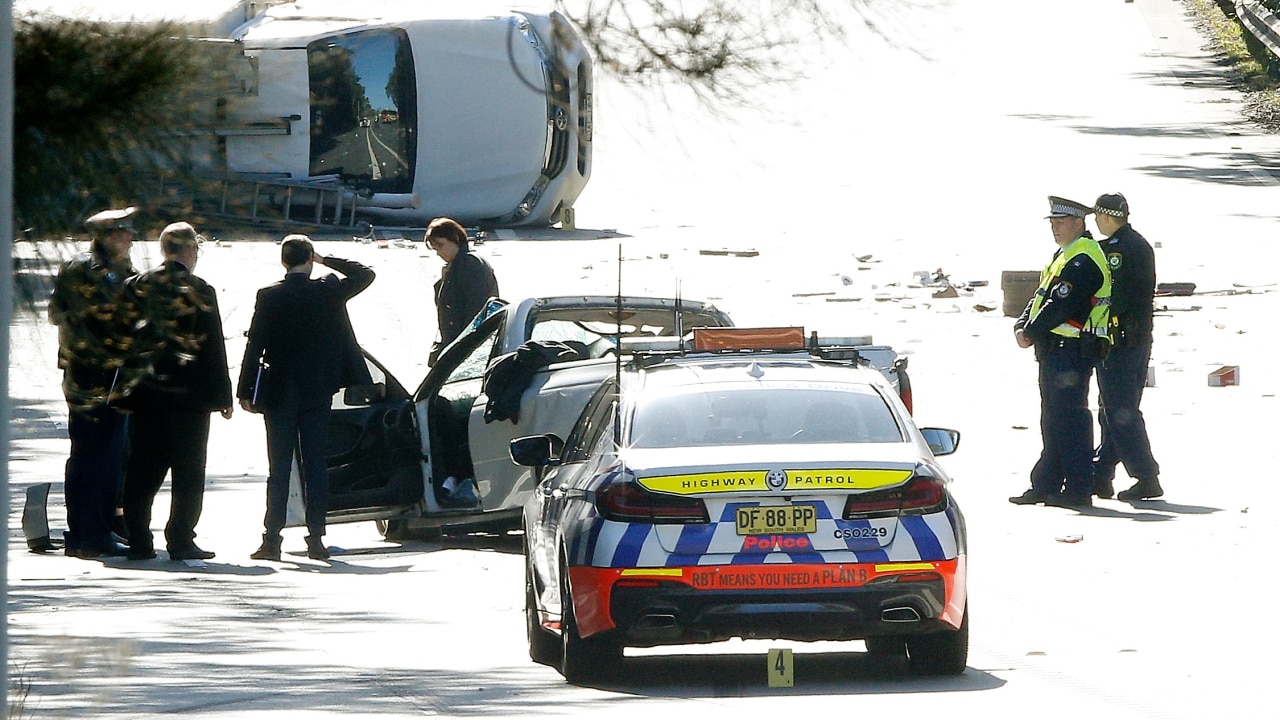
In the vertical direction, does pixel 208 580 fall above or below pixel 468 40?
below

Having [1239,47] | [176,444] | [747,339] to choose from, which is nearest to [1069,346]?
[747,339]

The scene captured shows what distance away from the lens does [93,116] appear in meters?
5.37

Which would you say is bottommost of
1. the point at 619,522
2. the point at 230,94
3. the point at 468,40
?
the point at 619,522

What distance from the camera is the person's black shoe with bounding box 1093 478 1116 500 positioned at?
42.3ft

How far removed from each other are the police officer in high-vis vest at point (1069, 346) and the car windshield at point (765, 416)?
417 centimetres

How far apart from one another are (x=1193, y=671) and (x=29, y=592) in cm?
547

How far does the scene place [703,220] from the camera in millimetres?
28969

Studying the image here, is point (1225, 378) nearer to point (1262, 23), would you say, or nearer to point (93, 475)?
point (93, 475)

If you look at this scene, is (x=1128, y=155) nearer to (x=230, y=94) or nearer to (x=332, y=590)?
(x=332, y=590)

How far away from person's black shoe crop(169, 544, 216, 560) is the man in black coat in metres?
2.82

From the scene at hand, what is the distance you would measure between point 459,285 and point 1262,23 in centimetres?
2497

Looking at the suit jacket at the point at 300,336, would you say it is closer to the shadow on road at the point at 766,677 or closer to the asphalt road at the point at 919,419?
the asphalt road at the point at 919,419

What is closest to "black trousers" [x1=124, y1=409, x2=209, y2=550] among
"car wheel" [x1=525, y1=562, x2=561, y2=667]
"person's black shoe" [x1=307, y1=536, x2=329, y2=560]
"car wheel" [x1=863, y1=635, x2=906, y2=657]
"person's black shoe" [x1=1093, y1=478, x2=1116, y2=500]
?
"person's black shoe" [x1=307, y1=536, x2=329, y2=560]

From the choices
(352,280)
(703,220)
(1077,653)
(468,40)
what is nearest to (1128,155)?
(703,220)
